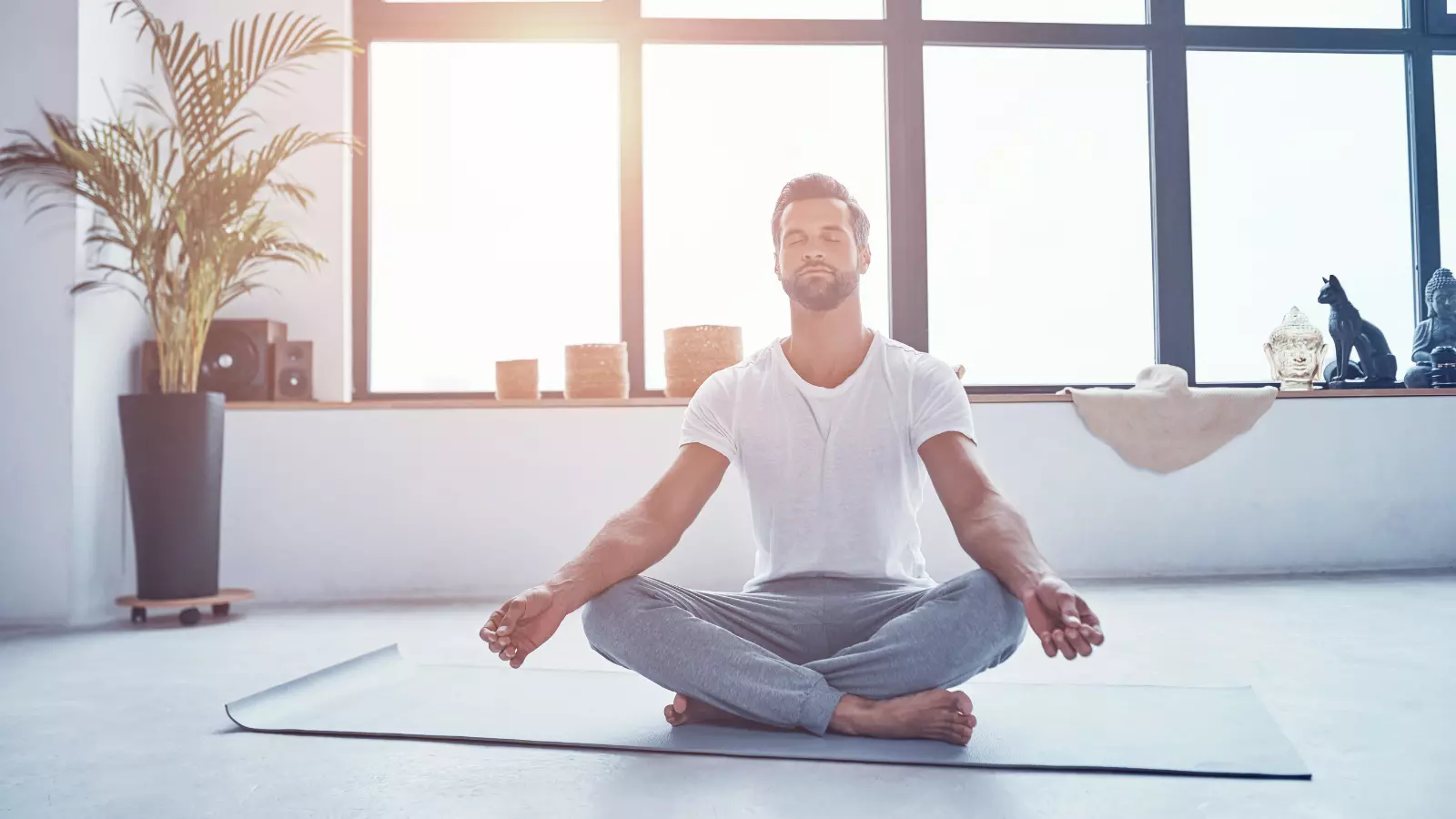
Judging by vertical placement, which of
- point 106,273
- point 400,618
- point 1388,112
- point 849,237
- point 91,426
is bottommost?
point 400,618

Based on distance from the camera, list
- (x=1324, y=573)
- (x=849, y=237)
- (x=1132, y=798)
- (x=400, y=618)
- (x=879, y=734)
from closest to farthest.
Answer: (x=1132, y=798) → (x=879, y=734) → (x=849, y=237) → (x=400, y=618) → (x=1324, y=573)

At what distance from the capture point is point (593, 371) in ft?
13.1

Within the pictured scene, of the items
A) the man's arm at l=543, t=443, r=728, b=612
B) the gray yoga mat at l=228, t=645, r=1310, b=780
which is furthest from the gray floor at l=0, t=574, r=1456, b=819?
the man's arm at l=543, t=443, r=728, b=612

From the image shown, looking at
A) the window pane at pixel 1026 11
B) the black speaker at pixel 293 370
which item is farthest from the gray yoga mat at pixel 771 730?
the window pane at pixel 1026 11

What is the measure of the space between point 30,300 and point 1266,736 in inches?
146

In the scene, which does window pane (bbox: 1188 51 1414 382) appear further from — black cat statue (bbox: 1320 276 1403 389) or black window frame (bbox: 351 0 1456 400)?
black cat statue (bbox: 1320 276 1403 389)

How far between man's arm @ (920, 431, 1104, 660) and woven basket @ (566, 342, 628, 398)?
2.31 meters

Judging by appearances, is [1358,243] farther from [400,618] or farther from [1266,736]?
[400,618]

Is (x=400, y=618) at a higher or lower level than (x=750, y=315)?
lower

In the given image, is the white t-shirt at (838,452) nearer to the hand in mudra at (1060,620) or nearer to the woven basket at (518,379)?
the hand in mudra at (1060,620)

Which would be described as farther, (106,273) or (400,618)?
(106,273)

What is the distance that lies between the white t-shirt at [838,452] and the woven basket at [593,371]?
6.72ft

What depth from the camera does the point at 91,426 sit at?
3453 mm

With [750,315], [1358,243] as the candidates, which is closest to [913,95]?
[750,315]
